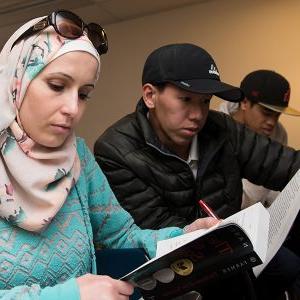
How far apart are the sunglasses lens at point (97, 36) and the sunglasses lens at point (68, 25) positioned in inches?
1.7

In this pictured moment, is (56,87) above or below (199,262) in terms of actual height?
above

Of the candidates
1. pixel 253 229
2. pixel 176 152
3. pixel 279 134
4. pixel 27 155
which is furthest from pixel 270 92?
pixel 27 155

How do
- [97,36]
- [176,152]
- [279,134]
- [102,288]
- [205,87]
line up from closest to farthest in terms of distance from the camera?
[102,288] → [97,36] → [205,87] → [176,152] → [279,134]

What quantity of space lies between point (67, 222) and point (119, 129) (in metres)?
0.52

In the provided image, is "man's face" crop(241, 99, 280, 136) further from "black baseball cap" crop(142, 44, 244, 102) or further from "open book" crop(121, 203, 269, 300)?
"open book" crop(121, 203, 269, 300)

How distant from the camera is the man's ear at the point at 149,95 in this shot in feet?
4.29

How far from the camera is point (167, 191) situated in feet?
4.13

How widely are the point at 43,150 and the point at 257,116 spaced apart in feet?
4.49

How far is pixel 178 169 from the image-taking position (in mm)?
1277

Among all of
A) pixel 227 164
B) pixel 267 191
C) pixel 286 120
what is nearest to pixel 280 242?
pixel 227 164

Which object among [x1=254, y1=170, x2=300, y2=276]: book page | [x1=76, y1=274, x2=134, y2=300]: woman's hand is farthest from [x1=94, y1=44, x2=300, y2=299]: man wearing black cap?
[x1=76, y1=274, x2=134, y2=300]: woman's hand

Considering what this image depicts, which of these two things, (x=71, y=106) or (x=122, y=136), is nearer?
(x=71, y=106)

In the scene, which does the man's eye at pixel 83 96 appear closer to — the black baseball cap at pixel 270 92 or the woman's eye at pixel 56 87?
the woman's eye at pixel 56 87

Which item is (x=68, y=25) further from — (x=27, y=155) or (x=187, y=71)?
(x=187, y=71)
